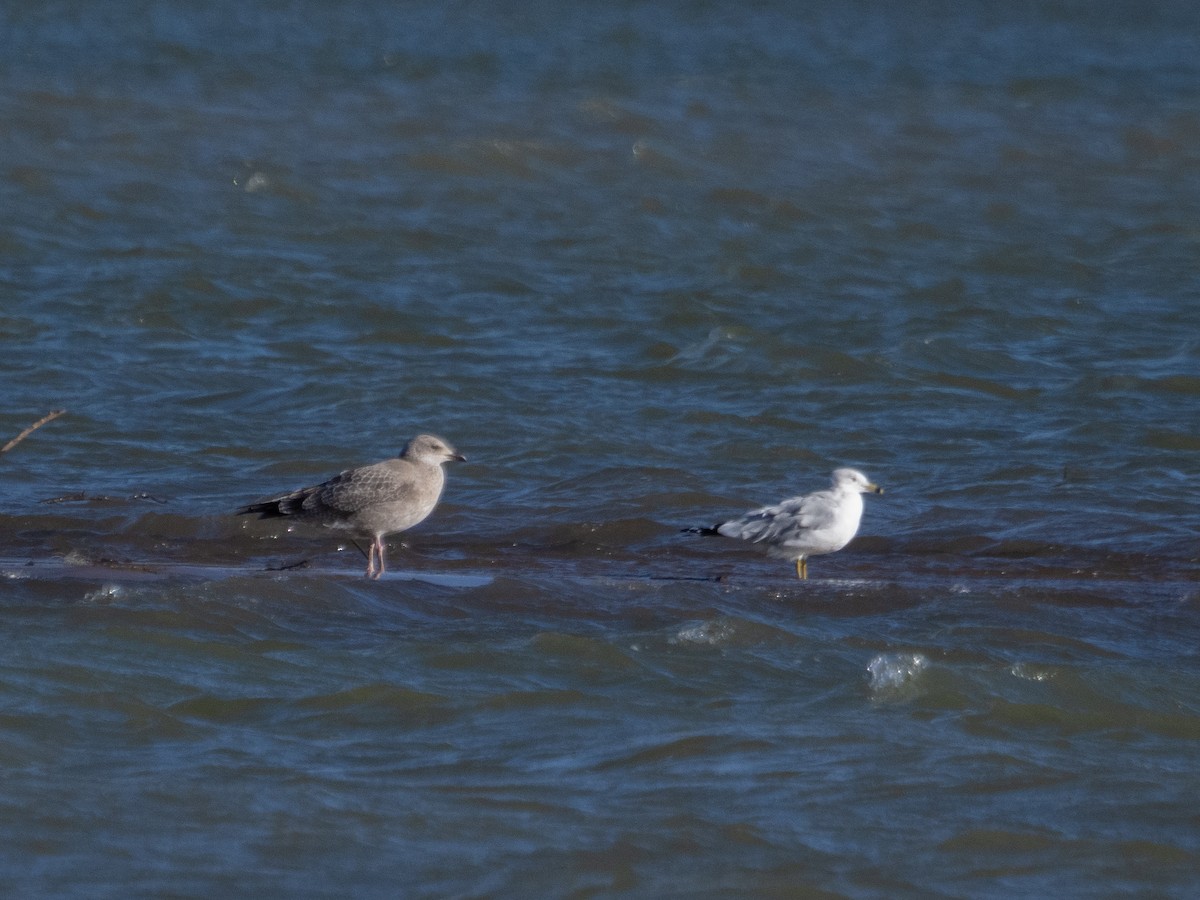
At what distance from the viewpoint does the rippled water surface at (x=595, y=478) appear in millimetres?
5074

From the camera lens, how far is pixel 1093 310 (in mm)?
14602

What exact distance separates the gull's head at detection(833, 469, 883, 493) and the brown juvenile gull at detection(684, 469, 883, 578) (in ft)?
0.26

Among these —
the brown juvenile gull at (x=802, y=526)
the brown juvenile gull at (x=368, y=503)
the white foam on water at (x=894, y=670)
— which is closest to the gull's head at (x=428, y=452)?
the brown juvenile gull at (x=368, y=503)

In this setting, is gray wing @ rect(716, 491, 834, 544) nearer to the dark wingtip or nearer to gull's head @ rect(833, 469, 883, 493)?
gull's head @ rect(833, 469, 883, 493)

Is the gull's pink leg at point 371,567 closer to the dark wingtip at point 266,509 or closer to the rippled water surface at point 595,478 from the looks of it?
the rippled water surface at point 595,478

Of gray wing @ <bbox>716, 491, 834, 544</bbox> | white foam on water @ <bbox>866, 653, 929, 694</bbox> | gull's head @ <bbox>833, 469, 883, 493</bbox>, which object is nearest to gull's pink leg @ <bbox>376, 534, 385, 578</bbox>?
gray wing @ <bbox>716, 491, 834, 544</bbox>

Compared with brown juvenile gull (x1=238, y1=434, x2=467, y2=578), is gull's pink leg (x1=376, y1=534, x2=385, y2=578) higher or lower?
lower

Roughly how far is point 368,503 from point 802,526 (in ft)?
6.36

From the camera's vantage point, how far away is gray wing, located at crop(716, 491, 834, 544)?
26.1 ft

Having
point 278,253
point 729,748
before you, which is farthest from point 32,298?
point 729,748

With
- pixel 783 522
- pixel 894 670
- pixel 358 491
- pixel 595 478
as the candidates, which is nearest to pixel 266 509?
pixel 358 491

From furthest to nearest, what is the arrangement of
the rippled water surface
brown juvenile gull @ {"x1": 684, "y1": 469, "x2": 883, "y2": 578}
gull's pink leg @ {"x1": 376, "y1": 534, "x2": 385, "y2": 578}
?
gull's pink leg @ {"x1": 376, "y1": 534, "x2": 385, "y2": 578}, brown juvenile gull @ {"x1": 684, "y1": 469, "x2": 883, "y2": 578}, the rippled water surface

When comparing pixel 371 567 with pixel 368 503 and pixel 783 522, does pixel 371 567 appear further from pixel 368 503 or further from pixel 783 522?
pixel 783 522

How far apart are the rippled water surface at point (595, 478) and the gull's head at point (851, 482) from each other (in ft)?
1.32
